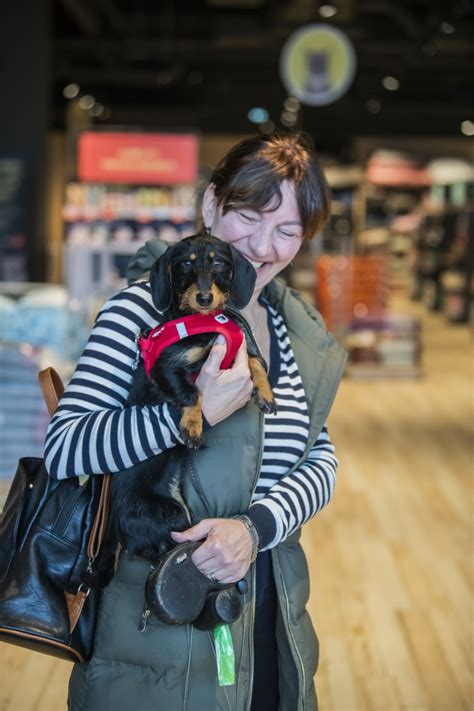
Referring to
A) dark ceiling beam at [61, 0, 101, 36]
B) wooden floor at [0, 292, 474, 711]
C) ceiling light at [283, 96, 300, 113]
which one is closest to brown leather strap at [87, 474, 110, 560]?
wooden floor at [0, 292, 474, 711]

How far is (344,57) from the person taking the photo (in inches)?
436

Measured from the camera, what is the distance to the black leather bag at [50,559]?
155 cm

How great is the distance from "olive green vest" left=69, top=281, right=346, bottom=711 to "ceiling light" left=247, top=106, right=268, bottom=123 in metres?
22.2

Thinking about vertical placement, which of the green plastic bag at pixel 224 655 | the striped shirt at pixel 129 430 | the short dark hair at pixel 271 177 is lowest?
the green plastic bag at pixel 224 655

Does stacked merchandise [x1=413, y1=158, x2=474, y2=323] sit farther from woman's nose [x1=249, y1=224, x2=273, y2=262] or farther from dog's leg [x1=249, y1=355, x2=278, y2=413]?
dog's leg [x1=249, y1=355, x2=278, y2=413]

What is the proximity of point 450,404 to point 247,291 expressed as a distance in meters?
7.49

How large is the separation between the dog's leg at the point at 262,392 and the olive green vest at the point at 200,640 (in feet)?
0.07

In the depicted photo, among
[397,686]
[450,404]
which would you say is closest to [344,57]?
[450,404]

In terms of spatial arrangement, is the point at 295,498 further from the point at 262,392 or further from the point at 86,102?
the point at 86,102

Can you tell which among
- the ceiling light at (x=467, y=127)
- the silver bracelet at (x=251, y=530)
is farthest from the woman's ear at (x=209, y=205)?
the ceiling light at (x=467, y=127)

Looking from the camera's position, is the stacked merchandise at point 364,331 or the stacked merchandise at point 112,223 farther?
the stacked merchandise at point 364,331

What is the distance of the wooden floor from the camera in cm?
350

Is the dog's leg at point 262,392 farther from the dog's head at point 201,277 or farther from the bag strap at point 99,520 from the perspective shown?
the bag strap at point 99,520

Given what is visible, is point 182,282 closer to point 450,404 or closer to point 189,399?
point 189,399
